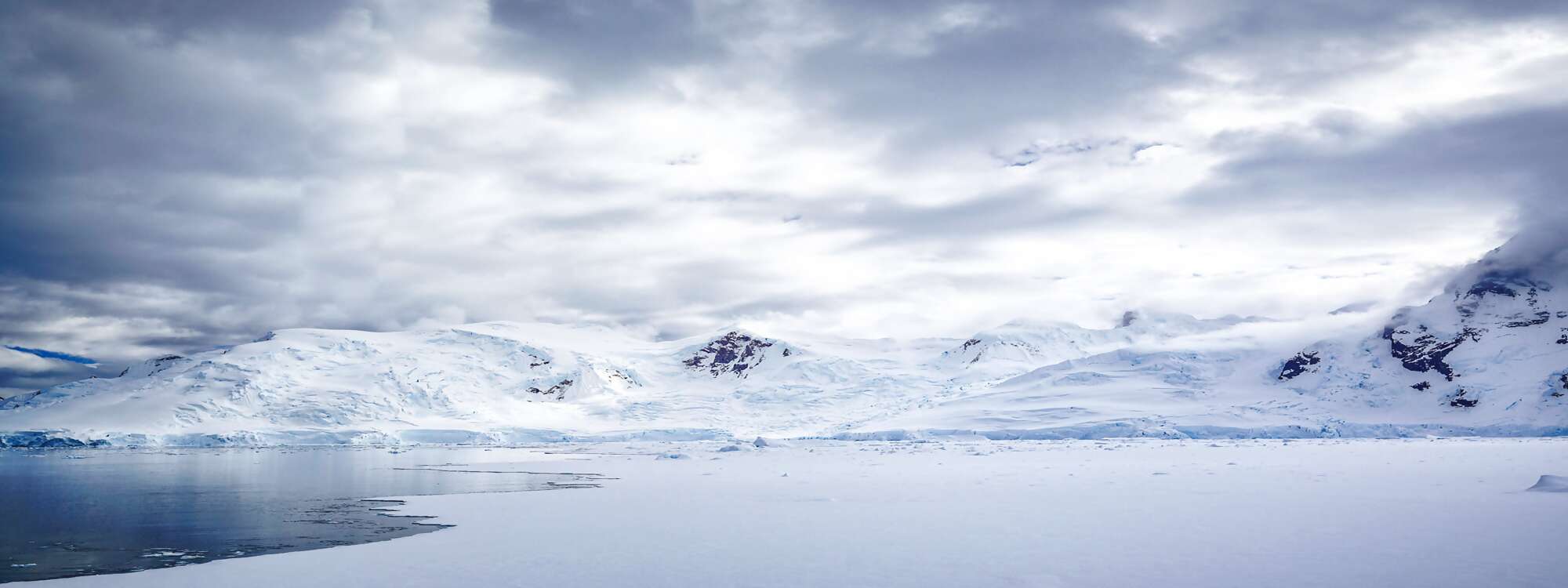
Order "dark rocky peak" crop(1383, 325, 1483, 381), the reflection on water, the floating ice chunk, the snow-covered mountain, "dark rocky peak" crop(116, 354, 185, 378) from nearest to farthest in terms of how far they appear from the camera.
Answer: the reflection on water, the floating ice chunk, the snow-covered mountain, "dark rocky peak" crop(1383, 325, 1483, 381), "dark rocky peak" crop(116, 354, 185, 378)

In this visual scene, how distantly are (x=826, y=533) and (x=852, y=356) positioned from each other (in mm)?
154204

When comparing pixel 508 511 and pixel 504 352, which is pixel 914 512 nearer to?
pixel 508 511

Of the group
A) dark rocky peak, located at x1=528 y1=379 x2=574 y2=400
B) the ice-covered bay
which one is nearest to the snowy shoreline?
dark rocky peak, located at x1=528 y1=379 x2=574 y2=400

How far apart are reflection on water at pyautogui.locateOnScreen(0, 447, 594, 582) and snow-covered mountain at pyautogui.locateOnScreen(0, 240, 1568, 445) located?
50.7m

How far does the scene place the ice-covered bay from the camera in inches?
417

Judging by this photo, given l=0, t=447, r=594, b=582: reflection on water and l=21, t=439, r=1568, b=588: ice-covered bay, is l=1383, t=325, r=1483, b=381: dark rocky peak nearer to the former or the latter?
l=21, t=439, r=1568, b=588: ice-covered bay

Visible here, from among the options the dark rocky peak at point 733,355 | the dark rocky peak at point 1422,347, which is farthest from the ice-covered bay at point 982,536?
the dark rocky peak at point 733,355

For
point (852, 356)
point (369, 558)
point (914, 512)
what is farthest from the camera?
point (852, 356)

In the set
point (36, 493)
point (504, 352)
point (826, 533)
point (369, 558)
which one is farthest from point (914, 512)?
point (504, 352)

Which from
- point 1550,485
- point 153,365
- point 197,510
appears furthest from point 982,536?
point 153,365

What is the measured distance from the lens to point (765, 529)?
50.1 feet

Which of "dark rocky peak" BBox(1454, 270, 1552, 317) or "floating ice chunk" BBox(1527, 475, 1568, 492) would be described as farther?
"dark rocky peak" BBox(1454, 270, 1552, 317)

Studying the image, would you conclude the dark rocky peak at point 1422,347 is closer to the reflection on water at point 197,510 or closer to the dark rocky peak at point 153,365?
the reflection on water at point 197,510

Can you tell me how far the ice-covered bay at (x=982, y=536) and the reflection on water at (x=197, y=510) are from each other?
53.2 inches
